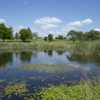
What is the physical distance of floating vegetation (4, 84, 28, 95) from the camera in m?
10.0

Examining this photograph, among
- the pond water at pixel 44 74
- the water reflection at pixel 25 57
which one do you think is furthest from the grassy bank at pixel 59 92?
the water reflection at pixel 25 57

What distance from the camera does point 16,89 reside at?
1055 cm

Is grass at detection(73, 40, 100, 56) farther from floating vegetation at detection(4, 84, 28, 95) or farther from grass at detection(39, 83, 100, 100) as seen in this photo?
grass at detection(39, 83, 100, 100)

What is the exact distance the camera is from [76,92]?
30.5 ft

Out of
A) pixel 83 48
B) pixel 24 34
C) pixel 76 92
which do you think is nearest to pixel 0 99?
pixel 76 92

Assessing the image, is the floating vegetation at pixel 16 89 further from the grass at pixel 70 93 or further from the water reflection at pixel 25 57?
the water reflection at pixel 25 57

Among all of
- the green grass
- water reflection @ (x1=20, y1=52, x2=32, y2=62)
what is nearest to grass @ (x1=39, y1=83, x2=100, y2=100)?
the green grass

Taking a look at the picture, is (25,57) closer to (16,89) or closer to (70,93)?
(16,89)

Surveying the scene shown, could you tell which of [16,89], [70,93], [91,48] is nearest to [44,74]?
[16,89]

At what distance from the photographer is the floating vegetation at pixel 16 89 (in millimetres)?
10002

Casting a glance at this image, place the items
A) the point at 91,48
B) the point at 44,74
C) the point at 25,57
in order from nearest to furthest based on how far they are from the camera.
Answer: the point at 44,74
the point at 91,48
the point at 25,57

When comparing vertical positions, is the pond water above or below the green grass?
below

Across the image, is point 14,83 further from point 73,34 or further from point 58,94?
point 73,34

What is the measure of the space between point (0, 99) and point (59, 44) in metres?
48.0
